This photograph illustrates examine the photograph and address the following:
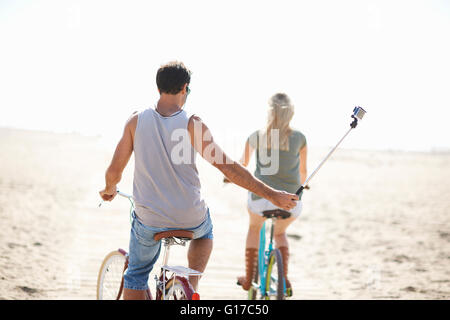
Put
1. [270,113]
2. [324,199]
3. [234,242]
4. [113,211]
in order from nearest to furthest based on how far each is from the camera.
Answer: [270,113]
[234,242]
[113,211]
[324,199]

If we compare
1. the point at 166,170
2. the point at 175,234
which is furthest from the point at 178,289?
the point at 166,170

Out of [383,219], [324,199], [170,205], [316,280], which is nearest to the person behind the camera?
[170,205]

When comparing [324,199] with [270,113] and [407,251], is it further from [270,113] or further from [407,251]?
[270,113]

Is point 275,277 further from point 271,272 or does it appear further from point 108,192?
point 108,192

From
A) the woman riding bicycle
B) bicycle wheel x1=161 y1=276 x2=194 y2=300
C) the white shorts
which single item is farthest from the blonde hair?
bicycle wheel x1=161 y1=276 x2=194 y2=300

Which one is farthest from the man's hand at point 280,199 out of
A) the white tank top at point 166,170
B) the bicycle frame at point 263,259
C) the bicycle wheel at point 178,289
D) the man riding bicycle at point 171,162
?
the bicycle frame at point 263,259

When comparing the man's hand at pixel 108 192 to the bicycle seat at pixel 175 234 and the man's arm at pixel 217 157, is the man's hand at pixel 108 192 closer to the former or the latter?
the bicycle seat at pixel 175 234

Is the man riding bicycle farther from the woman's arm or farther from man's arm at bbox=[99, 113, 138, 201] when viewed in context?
the woman's arm

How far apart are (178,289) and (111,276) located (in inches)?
45.5

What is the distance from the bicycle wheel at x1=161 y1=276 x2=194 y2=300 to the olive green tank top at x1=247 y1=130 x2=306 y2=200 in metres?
1.58

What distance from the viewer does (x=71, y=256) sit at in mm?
6953
